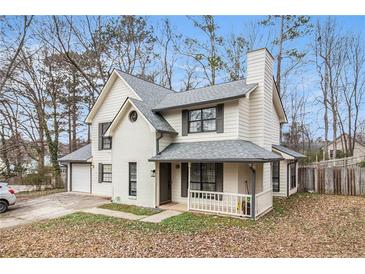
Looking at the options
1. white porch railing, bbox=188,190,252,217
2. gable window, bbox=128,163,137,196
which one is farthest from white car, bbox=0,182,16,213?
white porch railing, bbox=188,190,252,217

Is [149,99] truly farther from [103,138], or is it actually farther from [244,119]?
[244,119]

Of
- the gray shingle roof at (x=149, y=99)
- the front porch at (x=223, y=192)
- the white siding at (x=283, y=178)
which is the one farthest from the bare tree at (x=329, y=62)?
the gray shingle roof at (x=149, y=99)

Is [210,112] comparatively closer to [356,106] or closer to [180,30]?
[180,30]

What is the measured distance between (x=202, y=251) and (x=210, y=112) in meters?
6.49

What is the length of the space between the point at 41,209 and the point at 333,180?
15153 millimetres

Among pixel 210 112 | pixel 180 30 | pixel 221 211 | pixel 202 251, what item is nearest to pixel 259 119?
pixel 210 112

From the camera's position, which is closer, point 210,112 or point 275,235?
point 275,235

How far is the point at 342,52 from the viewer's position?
804 inches

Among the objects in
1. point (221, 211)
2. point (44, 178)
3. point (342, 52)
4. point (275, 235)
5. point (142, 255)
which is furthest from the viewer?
point (342, 52)

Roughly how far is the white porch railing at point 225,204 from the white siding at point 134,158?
1.99 meters

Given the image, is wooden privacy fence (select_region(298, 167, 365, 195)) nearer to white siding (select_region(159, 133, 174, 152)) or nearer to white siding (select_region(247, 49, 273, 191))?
white siding (select_region(247, 49, 273, 191))

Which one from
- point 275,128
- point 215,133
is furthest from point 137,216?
point 275,128

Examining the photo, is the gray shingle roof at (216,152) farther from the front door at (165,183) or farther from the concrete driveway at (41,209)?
the concrete driveway at (41,209)

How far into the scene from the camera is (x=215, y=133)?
34.8 feet
